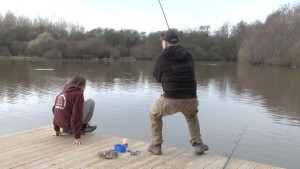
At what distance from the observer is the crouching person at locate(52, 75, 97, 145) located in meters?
5.86

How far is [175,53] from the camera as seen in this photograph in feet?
17.2

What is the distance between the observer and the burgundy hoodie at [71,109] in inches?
230

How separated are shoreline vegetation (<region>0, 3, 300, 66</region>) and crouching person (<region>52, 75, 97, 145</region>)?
5630cm

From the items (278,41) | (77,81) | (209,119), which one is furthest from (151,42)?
(77,81)

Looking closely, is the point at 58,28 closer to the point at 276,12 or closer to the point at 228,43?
the point at 228,43

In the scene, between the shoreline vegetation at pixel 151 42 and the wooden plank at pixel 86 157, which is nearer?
the wooden plank at pixel 86 157

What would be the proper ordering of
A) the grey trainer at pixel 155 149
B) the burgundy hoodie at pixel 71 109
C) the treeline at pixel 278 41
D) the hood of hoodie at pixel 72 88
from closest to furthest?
the grey trainer at pixel 155 149
the burgundy hoodie at pixel 71 109
the hood of hoodie at pixel 72 88
the treeline at pixel 278 41

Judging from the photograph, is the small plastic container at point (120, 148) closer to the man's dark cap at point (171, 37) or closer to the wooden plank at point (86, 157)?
the wooden plank at point (86, 157)

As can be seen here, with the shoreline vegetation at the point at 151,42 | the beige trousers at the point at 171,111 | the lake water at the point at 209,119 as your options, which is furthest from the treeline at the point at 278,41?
the beige trousers at the point at 171,111

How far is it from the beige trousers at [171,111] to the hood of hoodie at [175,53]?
0.56 meters

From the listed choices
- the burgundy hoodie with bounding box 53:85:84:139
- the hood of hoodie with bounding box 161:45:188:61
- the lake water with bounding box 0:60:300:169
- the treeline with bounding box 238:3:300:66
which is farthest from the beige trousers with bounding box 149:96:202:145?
the treeline with bounding box 238:3:300:66

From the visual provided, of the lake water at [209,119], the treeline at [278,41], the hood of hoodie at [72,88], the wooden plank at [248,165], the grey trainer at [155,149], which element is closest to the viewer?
the wooden plank at [248,165]

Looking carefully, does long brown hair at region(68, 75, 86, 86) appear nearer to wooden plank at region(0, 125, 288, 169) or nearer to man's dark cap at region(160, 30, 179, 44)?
wooden plank at region(0, 125, 288, 169)

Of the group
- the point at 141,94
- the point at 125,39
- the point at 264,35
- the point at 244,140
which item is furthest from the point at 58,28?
the point at 244,140
